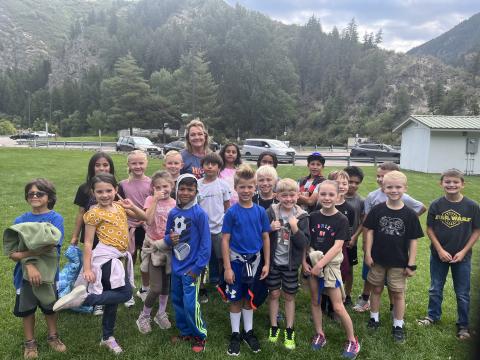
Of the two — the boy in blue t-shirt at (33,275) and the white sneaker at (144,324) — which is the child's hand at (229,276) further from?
the boy in blue t-shirt at (33,275)

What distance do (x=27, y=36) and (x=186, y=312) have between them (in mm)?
221813

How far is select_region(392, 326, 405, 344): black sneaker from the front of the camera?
4.06m

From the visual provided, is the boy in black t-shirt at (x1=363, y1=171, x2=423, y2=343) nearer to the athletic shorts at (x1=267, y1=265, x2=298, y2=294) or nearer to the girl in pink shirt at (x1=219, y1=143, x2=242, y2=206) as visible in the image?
the athletic shorts at (x1=267, y1=265, x2=298, y2=294)

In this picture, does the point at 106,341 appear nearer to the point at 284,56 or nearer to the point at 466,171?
the point at 466,171

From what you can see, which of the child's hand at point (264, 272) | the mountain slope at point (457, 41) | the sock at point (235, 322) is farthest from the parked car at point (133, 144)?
the mountain slope at point (457, 41)

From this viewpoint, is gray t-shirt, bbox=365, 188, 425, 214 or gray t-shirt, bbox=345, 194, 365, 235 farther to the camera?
gray t-shirt, bbox=345, 194, 365, 235

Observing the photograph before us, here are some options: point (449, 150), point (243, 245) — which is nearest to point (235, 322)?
point (243, 245)

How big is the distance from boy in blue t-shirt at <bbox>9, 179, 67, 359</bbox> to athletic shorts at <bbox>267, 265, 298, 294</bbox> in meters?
2.09

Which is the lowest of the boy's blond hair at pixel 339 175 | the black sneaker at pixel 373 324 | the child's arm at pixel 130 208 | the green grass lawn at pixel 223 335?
the green grass lawn at pixel 223 335

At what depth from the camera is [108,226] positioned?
369 centimetres

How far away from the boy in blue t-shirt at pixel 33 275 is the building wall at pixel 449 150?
22383 millimetres

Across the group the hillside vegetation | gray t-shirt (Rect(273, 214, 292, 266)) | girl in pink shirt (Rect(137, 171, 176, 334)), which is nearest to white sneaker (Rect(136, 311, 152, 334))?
girl in pink shirt (Rect(137, 171, 176, 334))

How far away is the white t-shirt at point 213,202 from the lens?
438cm

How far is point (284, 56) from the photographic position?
73.4m
